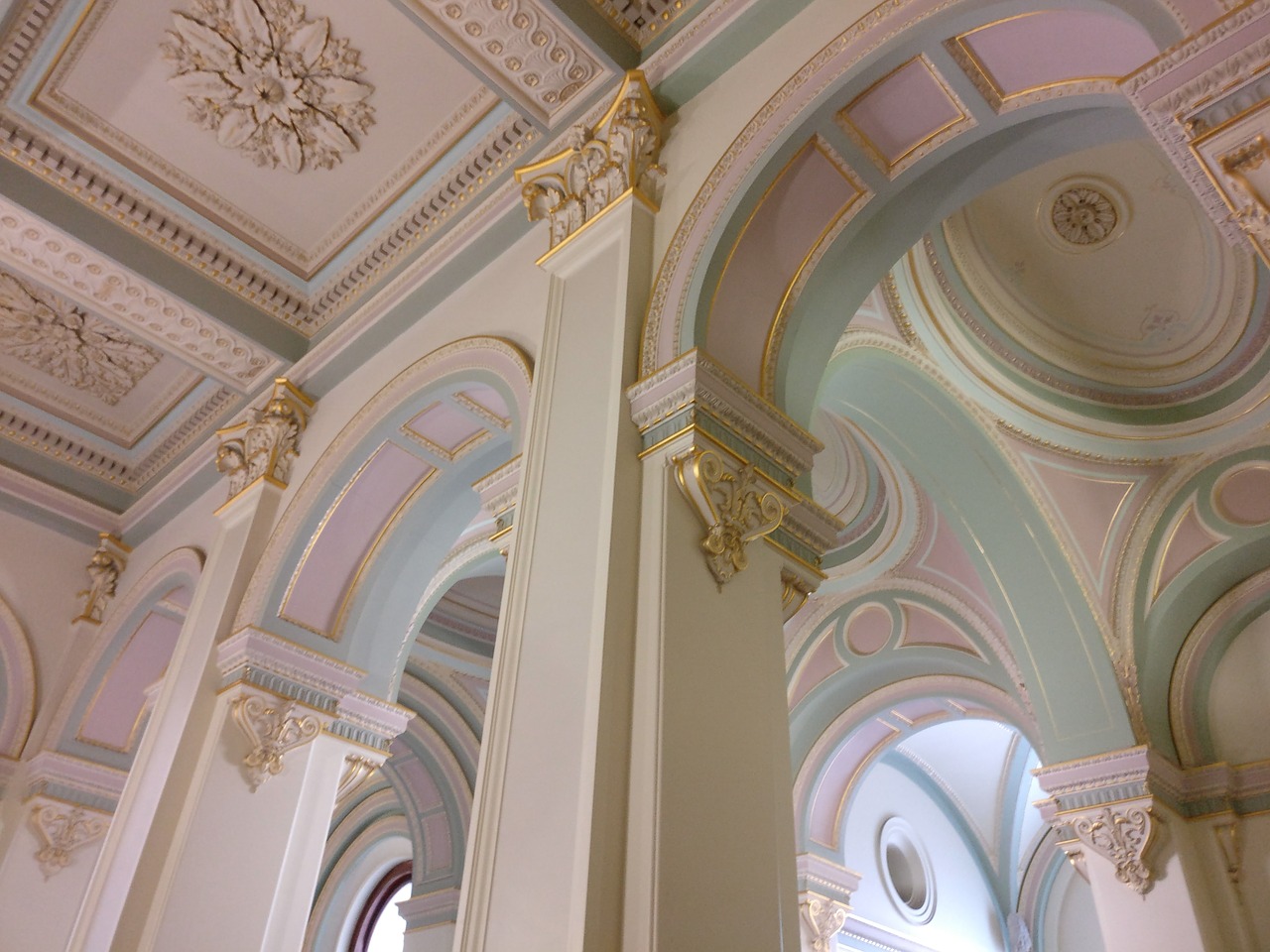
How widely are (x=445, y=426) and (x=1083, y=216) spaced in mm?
4448

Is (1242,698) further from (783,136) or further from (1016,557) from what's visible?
(783,136)

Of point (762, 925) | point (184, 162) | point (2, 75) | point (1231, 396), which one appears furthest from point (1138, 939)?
point (2, 75)

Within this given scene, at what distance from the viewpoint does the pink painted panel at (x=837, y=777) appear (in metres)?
10.1

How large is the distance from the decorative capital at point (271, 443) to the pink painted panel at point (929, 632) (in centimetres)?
516

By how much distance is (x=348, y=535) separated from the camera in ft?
20.5

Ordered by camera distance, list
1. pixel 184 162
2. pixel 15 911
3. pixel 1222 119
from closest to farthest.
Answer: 1. pixel 1222 119
2. pixel 184 162
3. pixel 15 911

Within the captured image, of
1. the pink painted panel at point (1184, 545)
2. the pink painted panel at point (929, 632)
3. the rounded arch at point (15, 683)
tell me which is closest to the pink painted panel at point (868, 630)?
the pink painted panel at point (929, 632)

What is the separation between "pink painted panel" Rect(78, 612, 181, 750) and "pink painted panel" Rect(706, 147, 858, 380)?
232 inches

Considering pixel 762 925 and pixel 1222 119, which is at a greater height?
pixel 1222 119

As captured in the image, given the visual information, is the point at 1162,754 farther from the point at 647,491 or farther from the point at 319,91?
the point at 319,91

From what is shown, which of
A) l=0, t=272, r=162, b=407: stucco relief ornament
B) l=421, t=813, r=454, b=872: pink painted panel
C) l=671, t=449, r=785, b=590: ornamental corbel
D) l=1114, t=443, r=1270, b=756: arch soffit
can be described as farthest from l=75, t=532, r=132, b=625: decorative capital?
l=1114, t=443, r=1270, b=756: arch soffit

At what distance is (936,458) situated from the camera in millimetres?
6914

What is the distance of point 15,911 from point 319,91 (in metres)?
5.98

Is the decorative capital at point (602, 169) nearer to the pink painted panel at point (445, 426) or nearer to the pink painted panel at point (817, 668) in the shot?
the pink painted panel at point (445, 426)
